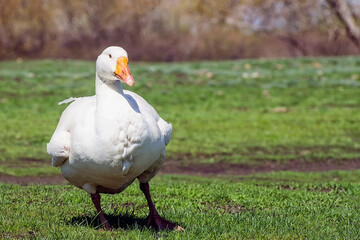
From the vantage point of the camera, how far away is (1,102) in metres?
18.5

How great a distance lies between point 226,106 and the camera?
18375 millimetres

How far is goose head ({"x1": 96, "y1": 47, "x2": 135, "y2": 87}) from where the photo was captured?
214 inches

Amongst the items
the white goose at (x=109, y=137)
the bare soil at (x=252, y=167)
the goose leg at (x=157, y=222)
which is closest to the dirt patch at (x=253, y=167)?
the bare soil at (x=252, y=167)

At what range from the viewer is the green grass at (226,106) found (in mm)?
13344

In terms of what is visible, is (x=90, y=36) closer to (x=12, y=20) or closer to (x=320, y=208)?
(x=12, y=20)

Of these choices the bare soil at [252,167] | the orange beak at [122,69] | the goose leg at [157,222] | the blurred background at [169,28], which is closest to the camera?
the orange beak at [122,69]

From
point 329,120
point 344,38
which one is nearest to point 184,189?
point 329,120

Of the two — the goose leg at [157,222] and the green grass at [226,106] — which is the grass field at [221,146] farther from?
the goose leg at [157,222]

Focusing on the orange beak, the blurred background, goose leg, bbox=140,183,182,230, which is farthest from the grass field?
the blurred background

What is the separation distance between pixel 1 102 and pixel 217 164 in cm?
874

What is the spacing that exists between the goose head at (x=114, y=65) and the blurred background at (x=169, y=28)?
28905 millimetres

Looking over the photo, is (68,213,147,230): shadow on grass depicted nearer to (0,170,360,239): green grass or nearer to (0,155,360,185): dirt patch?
(0,170,360,239): green grass

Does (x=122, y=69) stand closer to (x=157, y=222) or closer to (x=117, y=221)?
(x=157, y=222)

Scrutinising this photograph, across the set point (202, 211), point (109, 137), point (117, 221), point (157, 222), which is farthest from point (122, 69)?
point (202, 211)
